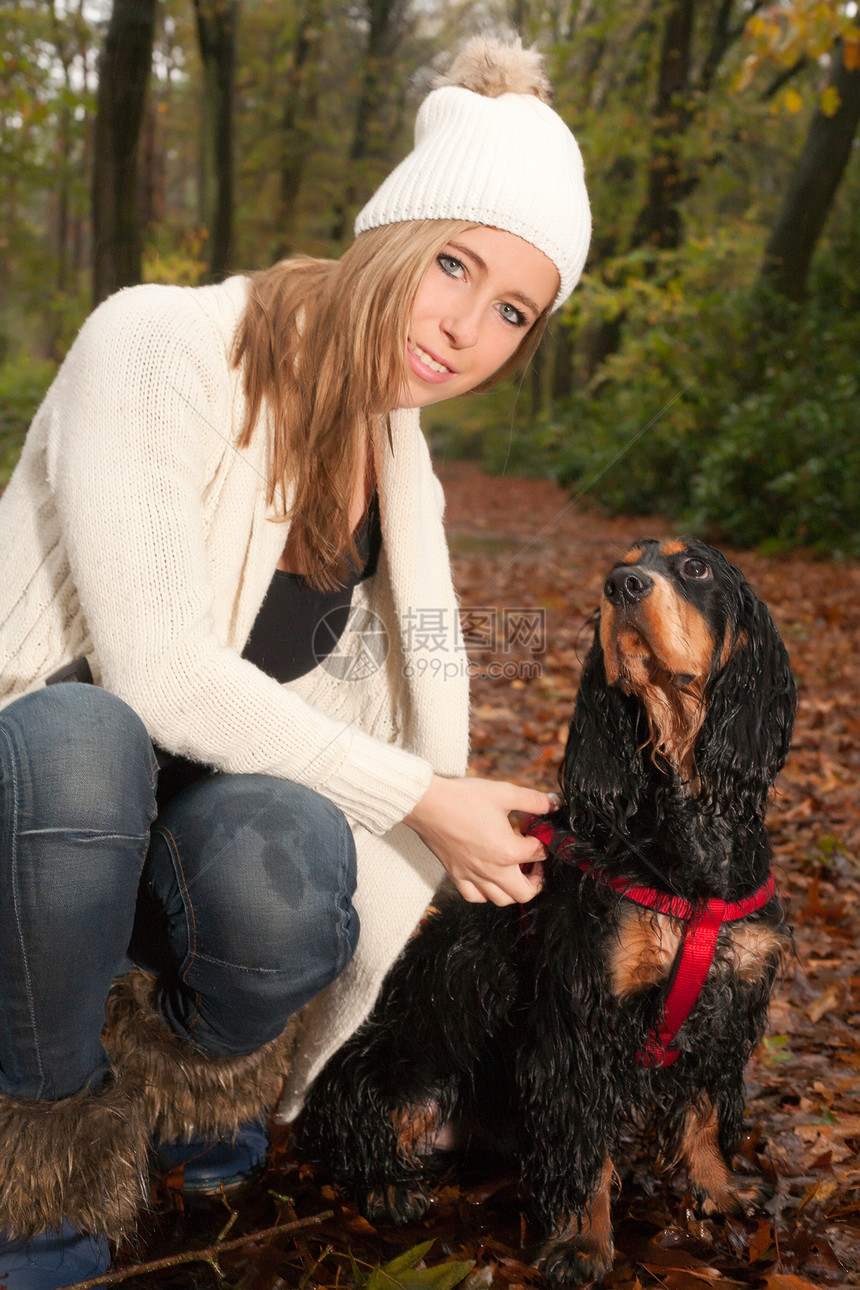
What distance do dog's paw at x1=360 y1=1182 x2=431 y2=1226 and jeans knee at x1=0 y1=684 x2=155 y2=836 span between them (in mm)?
955

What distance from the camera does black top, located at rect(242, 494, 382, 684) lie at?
7.04ft

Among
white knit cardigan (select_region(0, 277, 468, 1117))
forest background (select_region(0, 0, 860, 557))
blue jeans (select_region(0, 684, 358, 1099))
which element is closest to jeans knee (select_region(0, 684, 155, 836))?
blue jeans (select_region(0, 684, 358, 1099))

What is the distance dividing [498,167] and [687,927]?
145 centimetres

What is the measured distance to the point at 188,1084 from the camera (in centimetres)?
188

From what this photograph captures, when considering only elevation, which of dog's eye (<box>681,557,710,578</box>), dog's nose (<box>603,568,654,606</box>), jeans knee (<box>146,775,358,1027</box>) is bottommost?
jeans knee (<box>146,775,358,1027</box>)

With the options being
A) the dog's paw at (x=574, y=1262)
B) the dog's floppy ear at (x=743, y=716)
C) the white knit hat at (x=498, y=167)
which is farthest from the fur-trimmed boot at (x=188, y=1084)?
the white knit hat at (x=498, y=167)

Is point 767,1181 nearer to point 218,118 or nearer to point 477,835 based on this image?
point 477,835

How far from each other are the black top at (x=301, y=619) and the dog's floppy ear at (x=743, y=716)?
85 centimetres

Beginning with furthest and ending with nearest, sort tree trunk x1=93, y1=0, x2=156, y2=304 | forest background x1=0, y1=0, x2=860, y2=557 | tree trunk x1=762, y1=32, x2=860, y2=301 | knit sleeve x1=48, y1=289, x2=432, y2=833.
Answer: tree trunk x1=762, y1=32, x2=860, y2=301, forest background x1=0, y1=0, x2=860, y2=557, tree trunk x1=93, y1=0, x2=156, y2=304, knit sleeve x1=48, y1=289, x2=432, y2=833

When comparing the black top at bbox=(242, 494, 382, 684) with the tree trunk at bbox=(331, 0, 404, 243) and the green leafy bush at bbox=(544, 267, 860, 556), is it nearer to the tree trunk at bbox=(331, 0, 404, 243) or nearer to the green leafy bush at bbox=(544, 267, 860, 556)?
the green leafy bush at bbox=(544, 267, 860, 556)

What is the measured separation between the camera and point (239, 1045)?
1877mm

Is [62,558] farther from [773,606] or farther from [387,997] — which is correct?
[773,606]

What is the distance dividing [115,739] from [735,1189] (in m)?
1.52

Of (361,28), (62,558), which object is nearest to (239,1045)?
(62,558)
